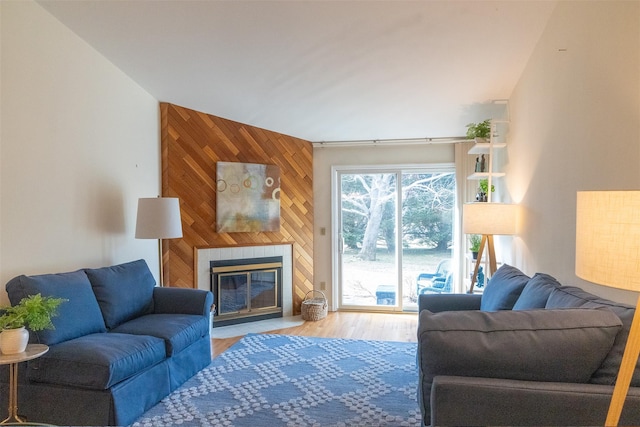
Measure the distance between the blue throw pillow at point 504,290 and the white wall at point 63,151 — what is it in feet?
9.99

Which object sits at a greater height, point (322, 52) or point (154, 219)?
point (322, 52)

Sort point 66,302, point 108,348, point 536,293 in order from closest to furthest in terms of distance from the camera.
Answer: point 536,293 < point 108,348 < point 66,302

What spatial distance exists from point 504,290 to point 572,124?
1.08 meters

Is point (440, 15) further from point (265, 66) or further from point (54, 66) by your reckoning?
point (54, 66)

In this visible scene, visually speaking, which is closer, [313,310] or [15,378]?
[15,378]

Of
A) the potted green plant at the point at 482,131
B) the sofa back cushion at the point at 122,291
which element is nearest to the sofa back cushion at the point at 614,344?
the potted green plant at the point at 482,131

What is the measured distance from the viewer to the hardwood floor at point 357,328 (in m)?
4.19

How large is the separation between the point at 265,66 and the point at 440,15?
1.47 meters

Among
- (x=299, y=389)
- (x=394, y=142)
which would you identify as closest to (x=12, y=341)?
(x=299, y=389)

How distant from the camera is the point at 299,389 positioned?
293 centimetres

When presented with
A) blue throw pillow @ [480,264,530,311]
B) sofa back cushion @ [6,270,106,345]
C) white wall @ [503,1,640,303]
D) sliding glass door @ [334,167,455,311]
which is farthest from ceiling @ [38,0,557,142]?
sofa back cushion @ [6,270,106,345]

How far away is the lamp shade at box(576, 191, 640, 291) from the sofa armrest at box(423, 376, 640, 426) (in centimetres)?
37

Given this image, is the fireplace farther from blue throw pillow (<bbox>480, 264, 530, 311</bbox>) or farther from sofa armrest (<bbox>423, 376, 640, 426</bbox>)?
sofa armrest (<bbox>423, 376, 640, 426</bbox>)

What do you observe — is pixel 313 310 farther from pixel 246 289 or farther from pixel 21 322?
pixel 21 322
